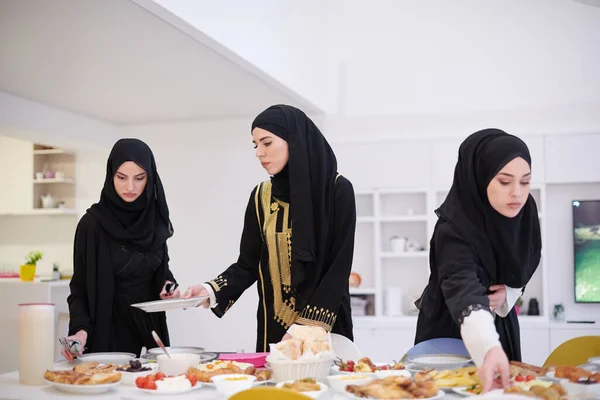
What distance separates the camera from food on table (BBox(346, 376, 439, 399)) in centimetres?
192

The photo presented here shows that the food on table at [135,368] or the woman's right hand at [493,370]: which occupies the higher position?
the woman's right hand at [493,370]

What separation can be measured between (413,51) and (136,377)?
5461 mm

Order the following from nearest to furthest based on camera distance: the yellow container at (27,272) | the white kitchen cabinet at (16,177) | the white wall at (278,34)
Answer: the white wall at (278,34)
the yellow container at (27,272)
the white kitchen cabinet at (16,177)

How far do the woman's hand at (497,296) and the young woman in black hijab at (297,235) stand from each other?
1.99ft

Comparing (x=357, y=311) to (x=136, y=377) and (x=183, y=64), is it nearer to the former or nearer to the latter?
(x=183, y=64)

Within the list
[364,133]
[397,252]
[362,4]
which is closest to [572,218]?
[397,252]

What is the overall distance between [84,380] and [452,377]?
1074mm

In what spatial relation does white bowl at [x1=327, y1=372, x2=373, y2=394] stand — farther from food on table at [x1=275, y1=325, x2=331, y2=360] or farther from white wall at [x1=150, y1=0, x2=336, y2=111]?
white wall at [x1=150, y1=0, x2=336, y2=111]

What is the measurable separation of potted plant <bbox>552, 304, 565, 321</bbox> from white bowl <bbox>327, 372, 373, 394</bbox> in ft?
15.6

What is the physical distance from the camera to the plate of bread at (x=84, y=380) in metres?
2.16

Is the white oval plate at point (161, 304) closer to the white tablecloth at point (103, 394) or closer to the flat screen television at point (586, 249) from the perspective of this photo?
the white tablecloth at point (103, 394)

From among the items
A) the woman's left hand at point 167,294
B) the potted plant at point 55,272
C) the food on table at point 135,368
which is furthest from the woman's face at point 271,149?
the potted plant at point 55,272

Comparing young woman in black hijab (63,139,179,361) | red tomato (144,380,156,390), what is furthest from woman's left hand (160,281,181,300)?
red tomato (144,380,156,390)

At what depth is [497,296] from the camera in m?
2.50
